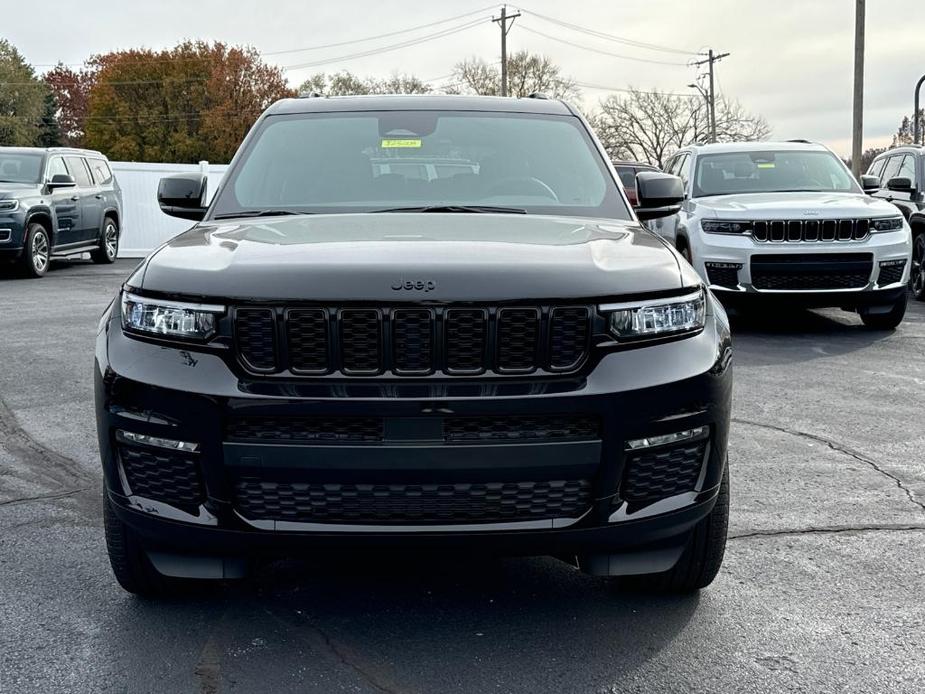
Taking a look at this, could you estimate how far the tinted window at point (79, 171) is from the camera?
59.3 ft

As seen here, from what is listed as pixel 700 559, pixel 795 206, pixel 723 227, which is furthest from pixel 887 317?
pixel 700 559

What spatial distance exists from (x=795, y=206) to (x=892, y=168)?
4.78 metres

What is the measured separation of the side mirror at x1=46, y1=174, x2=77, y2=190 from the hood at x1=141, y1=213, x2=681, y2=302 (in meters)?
14.3

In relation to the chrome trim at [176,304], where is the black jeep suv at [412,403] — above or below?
below

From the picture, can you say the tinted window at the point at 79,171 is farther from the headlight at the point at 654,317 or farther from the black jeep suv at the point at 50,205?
the headlight at the point at 654,317

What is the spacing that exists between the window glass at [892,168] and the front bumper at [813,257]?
13.3ft

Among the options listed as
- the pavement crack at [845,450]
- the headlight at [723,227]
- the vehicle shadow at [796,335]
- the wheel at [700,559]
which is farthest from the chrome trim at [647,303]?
the headlight at [723,227]

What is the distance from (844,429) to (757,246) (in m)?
3.92

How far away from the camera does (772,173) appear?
449 inches

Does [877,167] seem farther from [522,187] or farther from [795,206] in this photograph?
[522,187]

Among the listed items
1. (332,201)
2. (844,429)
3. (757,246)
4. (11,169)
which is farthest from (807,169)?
(11,169)

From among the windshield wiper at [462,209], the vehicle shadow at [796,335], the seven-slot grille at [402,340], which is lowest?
the vehicle shadow at [796,335]

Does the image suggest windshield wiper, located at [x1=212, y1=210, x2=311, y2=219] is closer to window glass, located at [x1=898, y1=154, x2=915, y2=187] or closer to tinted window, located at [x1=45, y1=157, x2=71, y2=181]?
window glass, located at [x1=898, y1=154, x2=915, y2=187]

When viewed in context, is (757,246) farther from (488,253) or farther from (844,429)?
(488,253)
